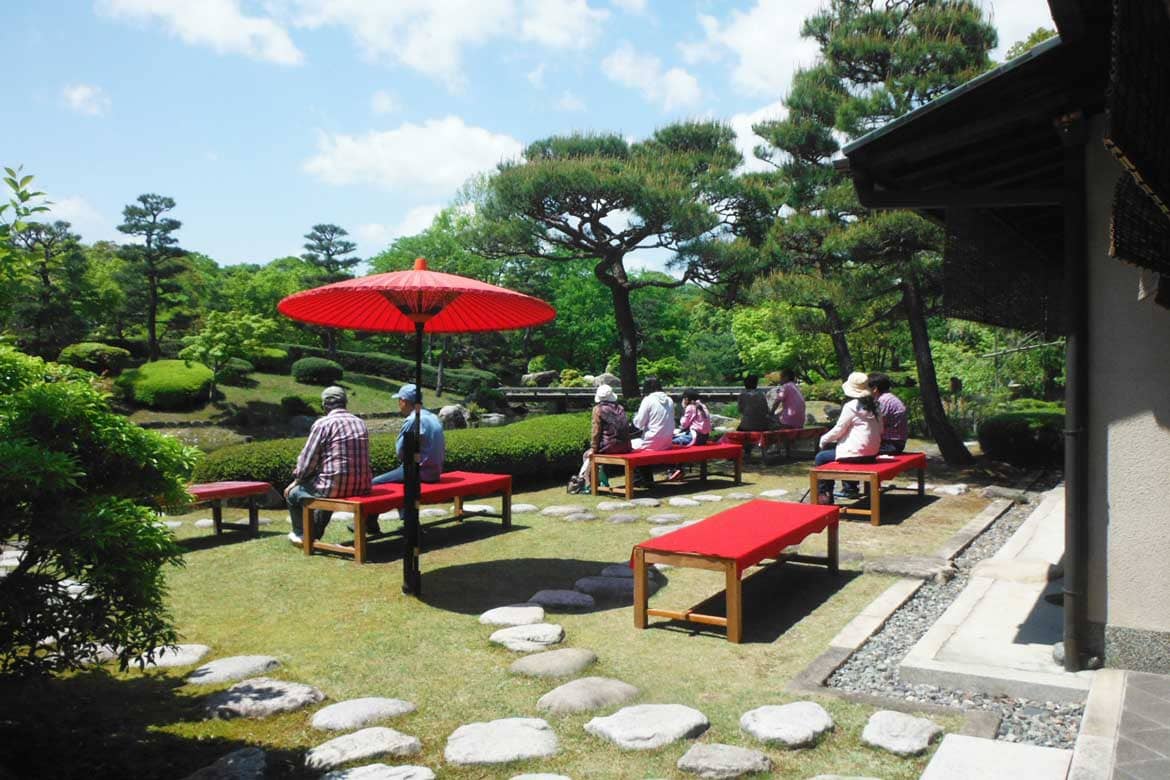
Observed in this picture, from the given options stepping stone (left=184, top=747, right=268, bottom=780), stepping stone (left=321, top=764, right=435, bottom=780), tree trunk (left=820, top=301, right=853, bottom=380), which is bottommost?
stepping stone (left=321, top=764, right=435, bottom=780)

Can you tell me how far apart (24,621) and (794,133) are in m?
12.6

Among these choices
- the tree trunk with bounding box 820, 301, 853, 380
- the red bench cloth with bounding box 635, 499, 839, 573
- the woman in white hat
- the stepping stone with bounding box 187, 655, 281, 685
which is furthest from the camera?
the tree trunk with bounding box 820, 301, 853, 380

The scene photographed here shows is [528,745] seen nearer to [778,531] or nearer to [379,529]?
[778,531]

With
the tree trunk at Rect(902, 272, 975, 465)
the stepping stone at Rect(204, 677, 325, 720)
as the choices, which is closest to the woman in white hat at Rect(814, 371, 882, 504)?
the tree trunk at Rect(902, 272, 975, 465)

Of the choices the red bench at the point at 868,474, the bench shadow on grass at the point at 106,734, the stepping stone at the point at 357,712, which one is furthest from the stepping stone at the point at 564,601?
the red bench at the point at 868,474

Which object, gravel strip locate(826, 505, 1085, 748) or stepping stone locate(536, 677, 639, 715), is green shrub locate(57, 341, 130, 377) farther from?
gravel strip locate(826, 505, 1085, 748)

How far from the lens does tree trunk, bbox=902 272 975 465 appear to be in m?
12.2

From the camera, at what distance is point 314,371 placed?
92.9 ft

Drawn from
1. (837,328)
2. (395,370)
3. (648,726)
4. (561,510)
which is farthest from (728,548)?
(395,370)

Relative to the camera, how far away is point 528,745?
326 cm

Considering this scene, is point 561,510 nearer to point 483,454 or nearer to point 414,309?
point 483,454

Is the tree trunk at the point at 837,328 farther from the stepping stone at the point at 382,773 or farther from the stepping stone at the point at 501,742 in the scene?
the stepping stone at the point at 382,773

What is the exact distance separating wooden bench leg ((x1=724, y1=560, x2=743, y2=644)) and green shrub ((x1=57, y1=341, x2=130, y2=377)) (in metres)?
22.7

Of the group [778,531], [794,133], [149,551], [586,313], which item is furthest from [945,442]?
[586,313]
